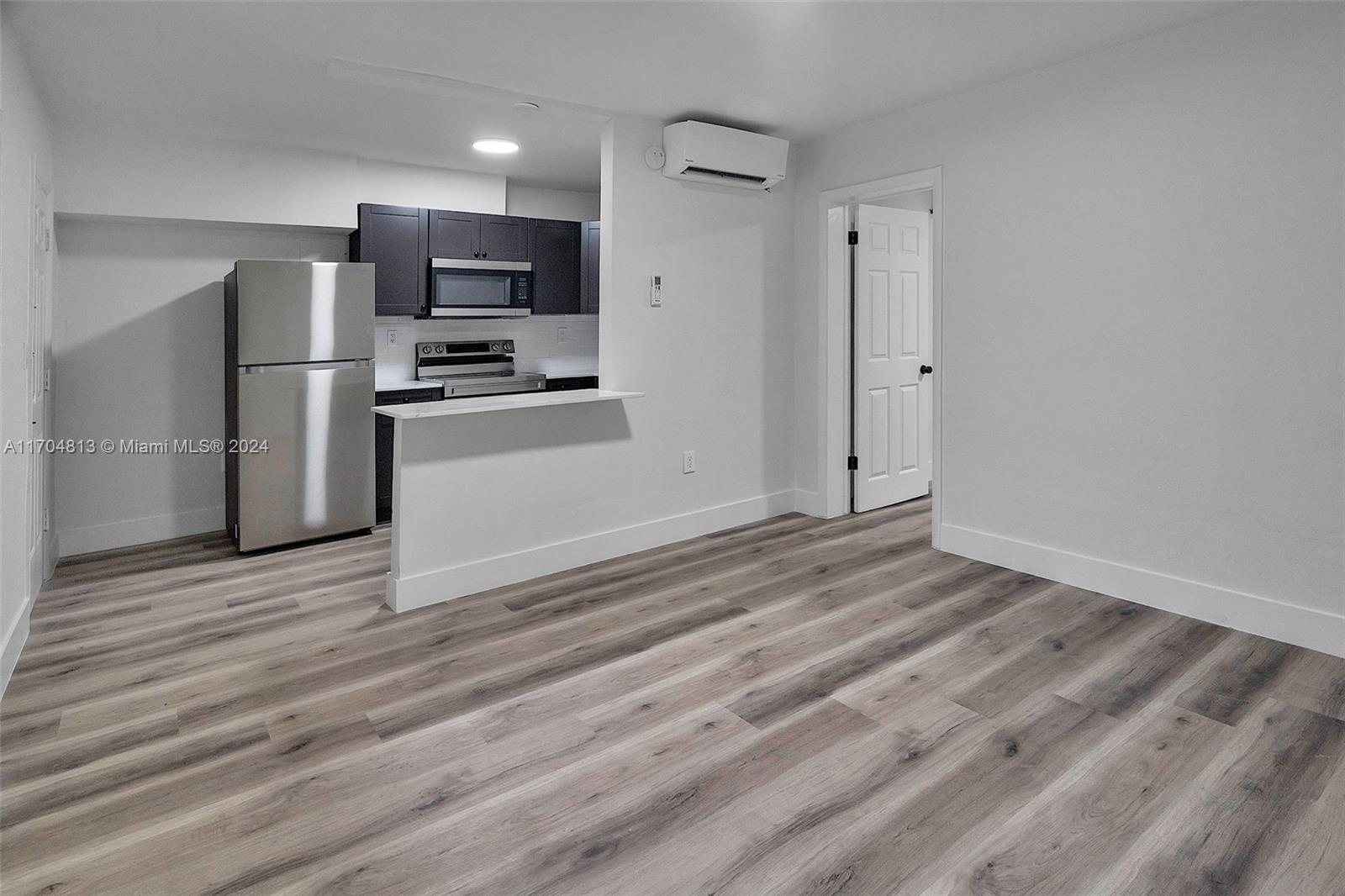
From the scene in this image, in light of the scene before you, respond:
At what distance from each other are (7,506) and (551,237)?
12.4ft

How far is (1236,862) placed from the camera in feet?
5.84

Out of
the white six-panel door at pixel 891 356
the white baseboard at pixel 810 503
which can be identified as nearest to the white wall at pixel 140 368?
the white baseboard at pixel 810 503

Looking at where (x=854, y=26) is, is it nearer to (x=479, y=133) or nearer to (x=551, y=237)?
(x=479, y=133)

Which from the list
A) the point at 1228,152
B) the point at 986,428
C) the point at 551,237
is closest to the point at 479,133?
the point at 551,237

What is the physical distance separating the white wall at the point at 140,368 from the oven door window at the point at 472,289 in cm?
103

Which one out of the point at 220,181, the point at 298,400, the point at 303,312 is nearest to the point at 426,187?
the point at 220,181

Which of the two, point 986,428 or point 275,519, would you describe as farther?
point 275,519

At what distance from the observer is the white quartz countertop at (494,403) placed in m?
3.42

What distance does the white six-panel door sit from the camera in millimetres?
4938

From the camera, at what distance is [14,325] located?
291cm

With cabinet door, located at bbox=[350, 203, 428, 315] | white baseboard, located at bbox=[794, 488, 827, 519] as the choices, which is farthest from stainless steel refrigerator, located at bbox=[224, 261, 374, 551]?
white baseboard, located at bbox=[794, 488, 827, 519]

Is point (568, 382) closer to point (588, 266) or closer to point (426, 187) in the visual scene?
point (588, 266)

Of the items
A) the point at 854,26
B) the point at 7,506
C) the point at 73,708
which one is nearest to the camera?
the point at 73,708

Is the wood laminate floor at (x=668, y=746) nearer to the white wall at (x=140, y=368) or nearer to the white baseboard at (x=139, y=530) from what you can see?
the white baseboard at (x=139, y=530)
